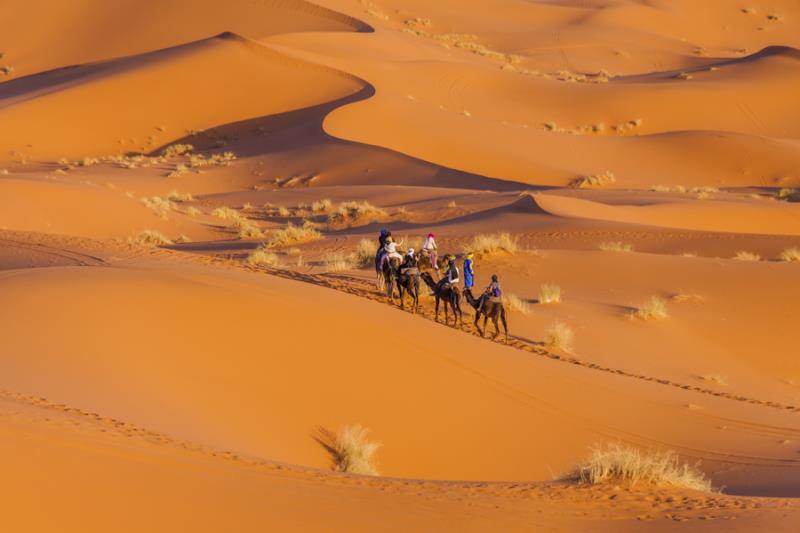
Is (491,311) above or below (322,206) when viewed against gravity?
above

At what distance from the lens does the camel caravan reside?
17281 mm

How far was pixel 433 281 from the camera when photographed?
1870 cm

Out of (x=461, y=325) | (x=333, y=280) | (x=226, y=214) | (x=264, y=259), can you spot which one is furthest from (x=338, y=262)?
(x=226, y=214)

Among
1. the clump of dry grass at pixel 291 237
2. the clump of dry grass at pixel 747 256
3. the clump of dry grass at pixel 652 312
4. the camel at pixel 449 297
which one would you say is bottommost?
the clump of dry grass at pixel 291 237

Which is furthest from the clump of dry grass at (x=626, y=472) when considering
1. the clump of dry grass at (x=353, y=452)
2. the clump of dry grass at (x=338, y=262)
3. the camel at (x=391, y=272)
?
the clump of dry grass at (x=338, y=262)

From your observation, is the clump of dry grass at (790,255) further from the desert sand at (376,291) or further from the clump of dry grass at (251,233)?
the clump of dry grass at (251,233)

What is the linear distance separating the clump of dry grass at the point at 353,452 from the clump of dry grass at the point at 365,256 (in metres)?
11.8

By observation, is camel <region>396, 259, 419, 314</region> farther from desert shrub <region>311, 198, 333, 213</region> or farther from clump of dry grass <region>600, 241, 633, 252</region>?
desert shrub <region>311, 198, 333, 213</region>

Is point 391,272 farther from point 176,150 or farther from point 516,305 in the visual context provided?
point 176,150

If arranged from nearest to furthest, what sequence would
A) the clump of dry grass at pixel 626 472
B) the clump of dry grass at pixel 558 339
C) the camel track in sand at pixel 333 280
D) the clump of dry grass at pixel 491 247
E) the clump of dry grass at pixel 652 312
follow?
the clump of dry grass at pixel 626 472
the camel track in sand at pixel 333 280
the clump of dry grass at pixel 558 339
the clump of dry grass at pixel 652 312
the clump of dry grass at pixel 491 247

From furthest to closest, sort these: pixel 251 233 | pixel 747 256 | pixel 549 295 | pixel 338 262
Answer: pixel 251 233 → pixel 747 256 → pixel 338 262 → pixel 549 295

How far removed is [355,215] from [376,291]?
12862 millimetres

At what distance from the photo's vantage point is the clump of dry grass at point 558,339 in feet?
58.1

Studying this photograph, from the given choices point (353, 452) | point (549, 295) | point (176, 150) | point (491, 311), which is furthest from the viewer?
point (176, 150)
